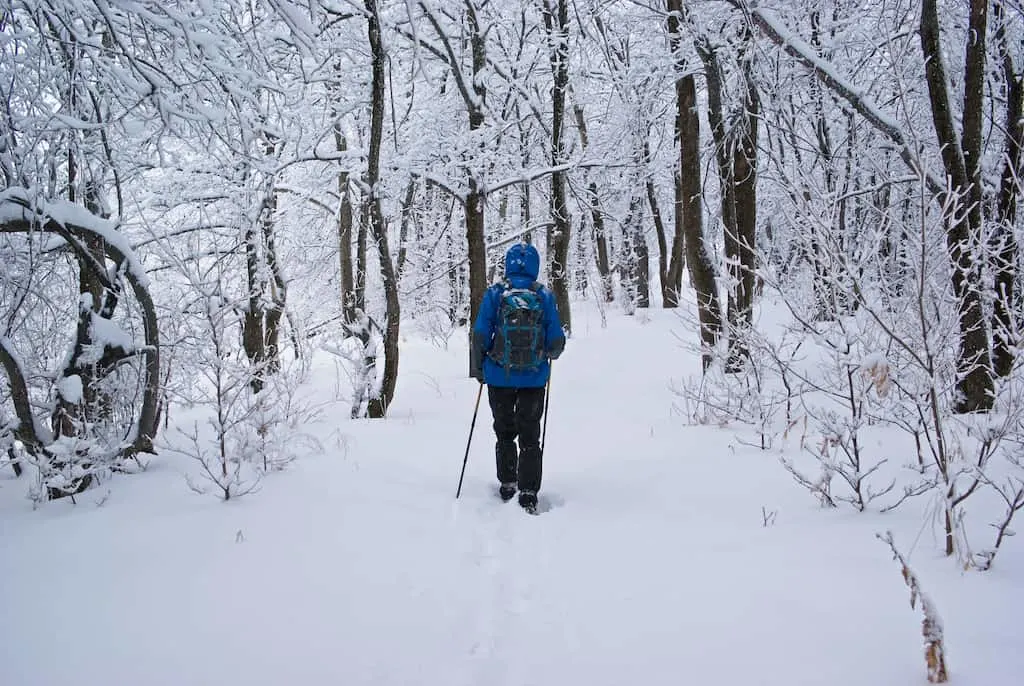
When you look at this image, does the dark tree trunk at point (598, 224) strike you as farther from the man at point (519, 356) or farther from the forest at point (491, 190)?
the man at point (519, 356)

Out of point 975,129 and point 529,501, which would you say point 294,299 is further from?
point 975,129

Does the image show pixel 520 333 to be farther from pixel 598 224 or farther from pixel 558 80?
pixel 598 224

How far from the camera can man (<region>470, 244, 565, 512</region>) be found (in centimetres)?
455

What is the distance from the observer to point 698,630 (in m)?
2.63

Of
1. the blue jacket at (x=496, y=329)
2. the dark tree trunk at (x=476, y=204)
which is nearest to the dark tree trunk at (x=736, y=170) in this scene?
the blue jacket at (x=496, y=329)

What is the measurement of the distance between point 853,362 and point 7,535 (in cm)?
508

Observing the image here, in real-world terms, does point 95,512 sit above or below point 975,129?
below

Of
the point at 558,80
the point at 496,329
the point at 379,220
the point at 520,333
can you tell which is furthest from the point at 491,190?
the point at 520,333

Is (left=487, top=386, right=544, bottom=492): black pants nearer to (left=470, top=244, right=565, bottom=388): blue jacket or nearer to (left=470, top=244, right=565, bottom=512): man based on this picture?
(left=470, top=244, right=565, bottom=512): man

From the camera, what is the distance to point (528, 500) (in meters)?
4.56

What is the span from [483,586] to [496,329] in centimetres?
196

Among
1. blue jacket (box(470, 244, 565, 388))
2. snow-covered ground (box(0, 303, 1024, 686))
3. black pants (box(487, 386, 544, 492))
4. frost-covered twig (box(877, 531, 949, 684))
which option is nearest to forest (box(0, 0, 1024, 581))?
snow-covered ground (box(0, 303, 1024, 686))

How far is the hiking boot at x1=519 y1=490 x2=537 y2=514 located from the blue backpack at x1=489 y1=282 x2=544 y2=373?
2.90 ft

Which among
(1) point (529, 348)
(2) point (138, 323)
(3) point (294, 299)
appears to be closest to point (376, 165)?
(2) point (138, 323)
